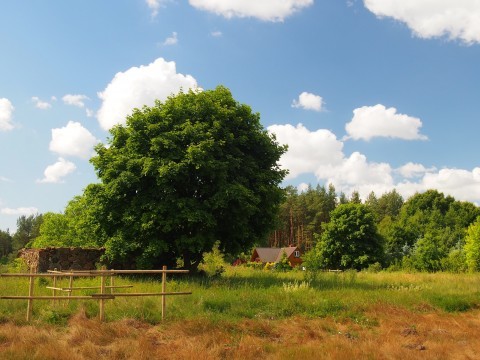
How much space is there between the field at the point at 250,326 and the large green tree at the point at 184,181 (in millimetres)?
3881

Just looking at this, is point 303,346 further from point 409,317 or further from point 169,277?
point 169,277

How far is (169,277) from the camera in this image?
78.1 feet

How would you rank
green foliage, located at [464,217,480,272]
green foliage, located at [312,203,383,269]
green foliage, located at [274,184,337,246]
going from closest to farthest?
green foliage, located at [464,217,480,272]
green foliage, located at [312,203,383,269]
green foliage, located at [274,184,337,246]

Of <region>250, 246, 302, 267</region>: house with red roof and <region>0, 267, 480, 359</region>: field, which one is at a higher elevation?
<region>250, 246, 302, 267</region>: house with red roof

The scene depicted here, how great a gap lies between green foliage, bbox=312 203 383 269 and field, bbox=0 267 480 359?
30.5m

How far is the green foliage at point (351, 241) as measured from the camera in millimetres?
50125

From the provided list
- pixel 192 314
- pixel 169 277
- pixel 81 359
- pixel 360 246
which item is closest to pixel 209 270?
pixel 169 277

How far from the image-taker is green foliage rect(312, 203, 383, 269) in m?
50.1

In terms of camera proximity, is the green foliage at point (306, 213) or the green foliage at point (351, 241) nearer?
the green foliage at point (351, 241)

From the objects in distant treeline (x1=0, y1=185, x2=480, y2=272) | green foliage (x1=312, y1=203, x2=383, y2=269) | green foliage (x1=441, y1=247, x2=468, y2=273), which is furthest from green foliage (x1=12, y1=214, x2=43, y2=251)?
green foliage (x1=441, y1=247, x2=468, y2=273)

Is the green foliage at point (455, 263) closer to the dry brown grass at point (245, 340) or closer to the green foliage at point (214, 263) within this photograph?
the green foliage at point (214, 263)

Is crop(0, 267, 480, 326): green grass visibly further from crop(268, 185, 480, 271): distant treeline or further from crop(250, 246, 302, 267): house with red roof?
crop(250, 246, 302, 267): house with red roof

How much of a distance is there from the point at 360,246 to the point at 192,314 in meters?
39.2

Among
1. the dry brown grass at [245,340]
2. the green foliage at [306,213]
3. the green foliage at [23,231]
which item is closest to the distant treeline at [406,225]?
the green foliage at [306,213]
